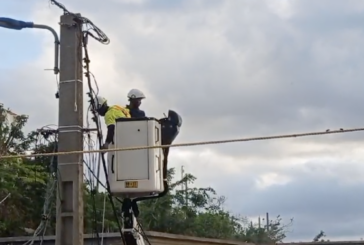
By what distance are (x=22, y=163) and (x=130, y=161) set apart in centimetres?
1630

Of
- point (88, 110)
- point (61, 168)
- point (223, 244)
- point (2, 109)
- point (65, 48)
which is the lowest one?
point (223, 244)

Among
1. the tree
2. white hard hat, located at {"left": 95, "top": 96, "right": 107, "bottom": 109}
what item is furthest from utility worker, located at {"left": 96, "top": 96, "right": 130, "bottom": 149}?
the tree

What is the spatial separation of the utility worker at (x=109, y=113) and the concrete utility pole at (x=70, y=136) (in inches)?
19.1

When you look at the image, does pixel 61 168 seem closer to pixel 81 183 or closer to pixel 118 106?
pixel 81 183

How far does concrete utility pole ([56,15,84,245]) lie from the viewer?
Result: 27.3ft

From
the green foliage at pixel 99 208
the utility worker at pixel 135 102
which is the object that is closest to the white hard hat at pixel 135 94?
the utility worker at pixel 135 102

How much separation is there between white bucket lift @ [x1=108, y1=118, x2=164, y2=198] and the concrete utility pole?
1.42 ft

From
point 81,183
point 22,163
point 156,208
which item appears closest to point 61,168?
point 81,183

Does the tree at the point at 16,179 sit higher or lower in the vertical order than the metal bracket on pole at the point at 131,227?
higher

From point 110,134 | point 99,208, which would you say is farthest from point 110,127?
point 99,208

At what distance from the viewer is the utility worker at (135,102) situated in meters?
9.31

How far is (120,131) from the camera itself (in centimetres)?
874

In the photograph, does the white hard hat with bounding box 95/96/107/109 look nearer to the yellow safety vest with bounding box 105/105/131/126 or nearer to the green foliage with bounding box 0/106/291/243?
the yellow safety vest with bounding box 105/105/131/126

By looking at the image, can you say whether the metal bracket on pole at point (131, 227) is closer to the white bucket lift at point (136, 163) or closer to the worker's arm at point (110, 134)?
the white bucket lift at point (136, 163)
